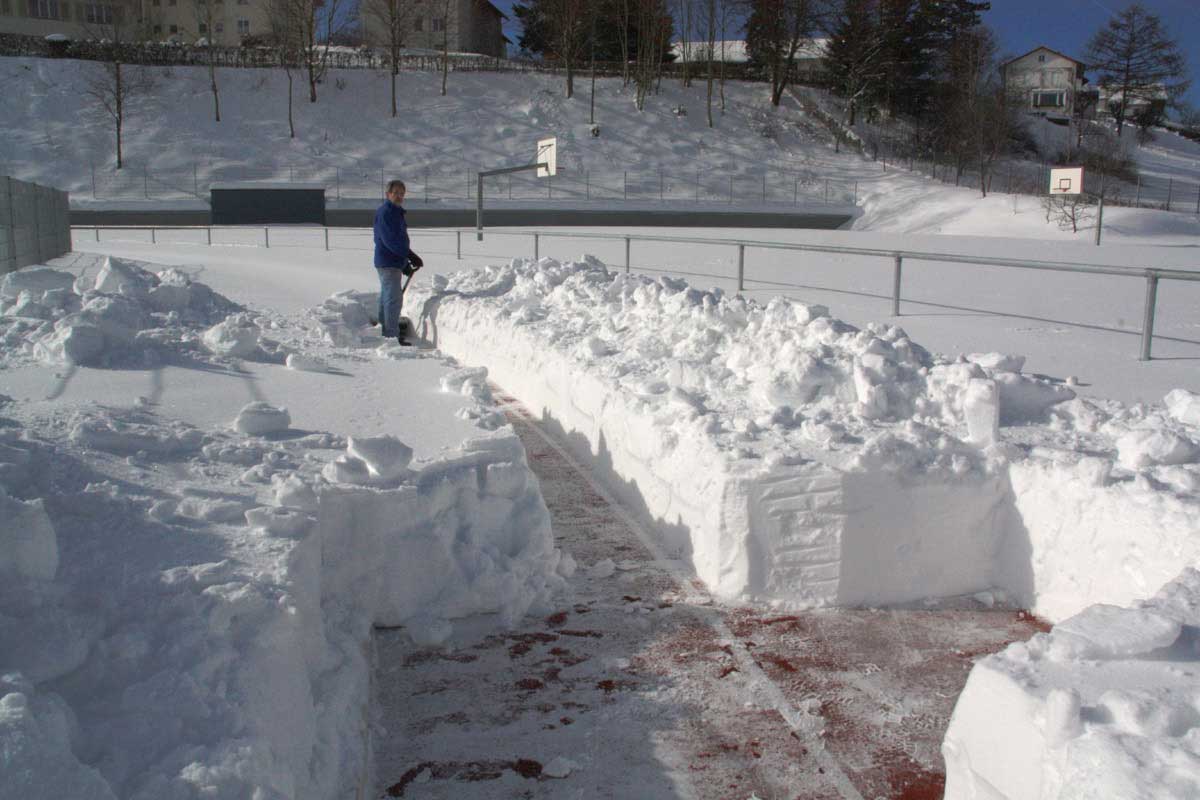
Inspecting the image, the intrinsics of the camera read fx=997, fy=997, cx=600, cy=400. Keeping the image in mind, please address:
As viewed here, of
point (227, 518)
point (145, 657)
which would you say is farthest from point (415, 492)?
point (145, 657)

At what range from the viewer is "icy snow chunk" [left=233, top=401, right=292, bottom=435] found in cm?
541

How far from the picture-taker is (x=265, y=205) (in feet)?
103

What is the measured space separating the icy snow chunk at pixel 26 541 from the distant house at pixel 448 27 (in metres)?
57.7

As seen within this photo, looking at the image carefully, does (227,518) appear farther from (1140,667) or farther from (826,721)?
(1140,667)

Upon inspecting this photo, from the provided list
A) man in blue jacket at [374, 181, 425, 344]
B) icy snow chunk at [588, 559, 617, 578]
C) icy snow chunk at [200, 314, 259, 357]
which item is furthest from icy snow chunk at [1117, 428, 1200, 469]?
man in blue jacket at [374, 181, 425, 344]

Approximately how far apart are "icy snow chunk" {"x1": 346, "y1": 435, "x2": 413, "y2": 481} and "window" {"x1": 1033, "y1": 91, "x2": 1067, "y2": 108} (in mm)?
77194

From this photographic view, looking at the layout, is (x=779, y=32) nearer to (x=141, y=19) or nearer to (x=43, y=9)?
(x=141, y=19)

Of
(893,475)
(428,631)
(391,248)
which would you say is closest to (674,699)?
(428,631)

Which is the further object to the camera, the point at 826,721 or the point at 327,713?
the point at 826,721

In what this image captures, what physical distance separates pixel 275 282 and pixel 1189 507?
13636 millimetres

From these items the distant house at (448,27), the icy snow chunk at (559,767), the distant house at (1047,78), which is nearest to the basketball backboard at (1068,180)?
the icy snow chunk at (559,767)

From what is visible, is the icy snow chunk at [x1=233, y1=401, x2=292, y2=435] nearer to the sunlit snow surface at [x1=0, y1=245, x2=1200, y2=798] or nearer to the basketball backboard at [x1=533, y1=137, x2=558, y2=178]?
the sunlit snow surface at [x1=0, y1=245, x2=1200, y2=798]

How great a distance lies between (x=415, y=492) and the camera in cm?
473

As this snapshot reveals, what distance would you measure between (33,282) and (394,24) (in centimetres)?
4741
